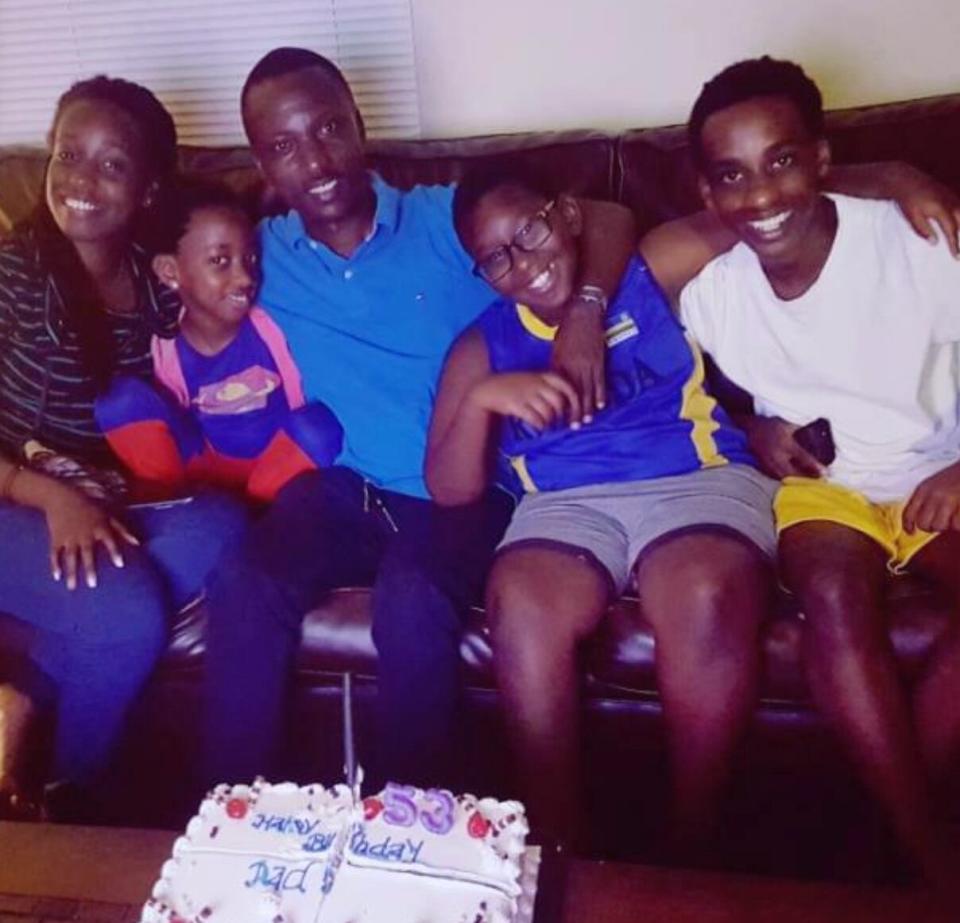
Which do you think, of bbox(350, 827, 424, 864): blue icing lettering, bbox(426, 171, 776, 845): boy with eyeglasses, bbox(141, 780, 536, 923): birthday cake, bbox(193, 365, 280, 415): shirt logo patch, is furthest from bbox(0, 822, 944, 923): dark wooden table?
bbox(193, 365, 280, 415): shirt logo patch

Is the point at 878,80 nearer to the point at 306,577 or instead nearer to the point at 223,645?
the point at 306,577

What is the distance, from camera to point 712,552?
1670 mm

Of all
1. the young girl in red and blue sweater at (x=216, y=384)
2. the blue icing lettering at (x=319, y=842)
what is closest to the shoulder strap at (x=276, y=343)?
the young girl in red and blue sweater at (x=216, y=384)

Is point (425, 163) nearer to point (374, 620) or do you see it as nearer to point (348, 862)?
point (374, 620)

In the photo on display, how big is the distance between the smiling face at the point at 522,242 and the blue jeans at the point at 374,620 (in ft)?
1.16

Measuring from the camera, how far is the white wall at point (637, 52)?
2367 mm

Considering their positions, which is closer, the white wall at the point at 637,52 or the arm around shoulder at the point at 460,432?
the arm around shoulder at the point at 460,432

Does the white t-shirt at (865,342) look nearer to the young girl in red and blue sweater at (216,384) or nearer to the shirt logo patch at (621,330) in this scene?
the shirt logo patch at (621,330)

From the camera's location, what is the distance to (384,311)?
1.97m

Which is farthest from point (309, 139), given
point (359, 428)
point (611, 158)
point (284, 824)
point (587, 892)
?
point (587, 892)

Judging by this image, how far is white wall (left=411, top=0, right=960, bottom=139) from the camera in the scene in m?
2.37

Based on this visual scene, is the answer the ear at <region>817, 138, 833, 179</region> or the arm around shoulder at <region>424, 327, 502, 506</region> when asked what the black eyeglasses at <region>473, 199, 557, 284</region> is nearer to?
the arm around shoulder at <region>424, 327, 502, 506</region>

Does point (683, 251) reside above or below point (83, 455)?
above

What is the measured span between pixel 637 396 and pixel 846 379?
302 mm
